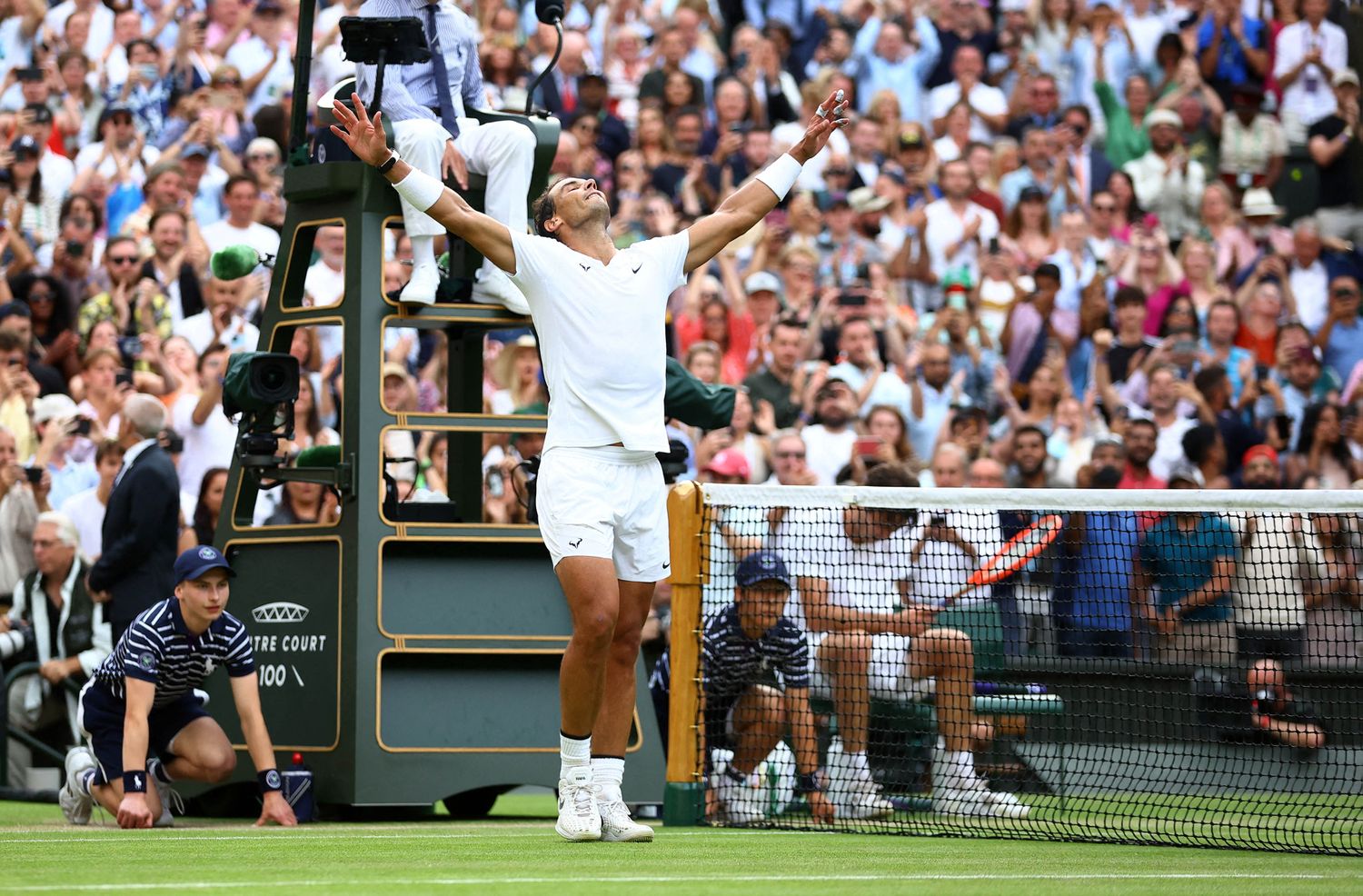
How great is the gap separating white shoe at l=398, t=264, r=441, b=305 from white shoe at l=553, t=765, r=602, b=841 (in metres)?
2.85

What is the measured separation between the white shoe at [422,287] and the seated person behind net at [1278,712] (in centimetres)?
446

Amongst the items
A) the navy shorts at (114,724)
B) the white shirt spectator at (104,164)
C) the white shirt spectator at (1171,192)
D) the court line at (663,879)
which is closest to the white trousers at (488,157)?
the navy shorts at (114,724)

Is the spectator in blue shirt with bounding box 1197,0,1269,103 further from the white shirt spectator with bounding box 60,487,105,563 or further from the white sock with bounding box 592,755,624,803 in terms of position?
the white sock with bounding box 592,755,624,803

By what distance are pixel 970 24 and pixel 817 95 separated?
190 cm

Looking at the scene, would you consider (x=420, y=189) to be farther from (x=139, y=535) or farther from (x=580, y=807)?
(x=139, y=535)

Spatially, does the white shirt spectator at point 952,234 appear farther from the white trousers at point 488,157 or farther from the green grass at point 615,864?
the green grass at point 615,864

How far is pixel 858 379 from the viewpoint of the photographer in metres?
15.9

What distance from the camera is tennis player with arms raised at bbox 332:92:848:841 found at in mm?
8039

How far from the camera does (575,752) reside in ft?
26.8

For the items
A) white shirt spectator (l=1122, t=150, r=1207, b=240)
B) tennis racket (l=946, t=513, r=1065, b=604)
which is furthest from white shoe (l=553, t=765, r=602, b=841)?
white shirt spectator (l=1122, t=150, r=1207, b=240)

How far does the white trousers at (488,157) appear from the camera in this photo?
10188 millimetres

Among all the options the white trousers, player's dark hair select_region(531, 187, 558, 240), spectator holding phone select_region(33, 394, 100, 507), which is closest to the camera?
player's dark hair select_region(531, 187, 558, 240)

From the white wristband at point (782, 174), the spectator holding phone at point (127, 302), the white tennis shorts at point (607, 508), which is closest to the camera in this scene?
the white tennis shorts at point (607, 508)

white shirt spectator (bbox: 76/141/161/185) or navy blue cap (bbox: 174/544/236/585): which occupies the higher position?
white shirt spectator (bbox: 76/141/161/185)
